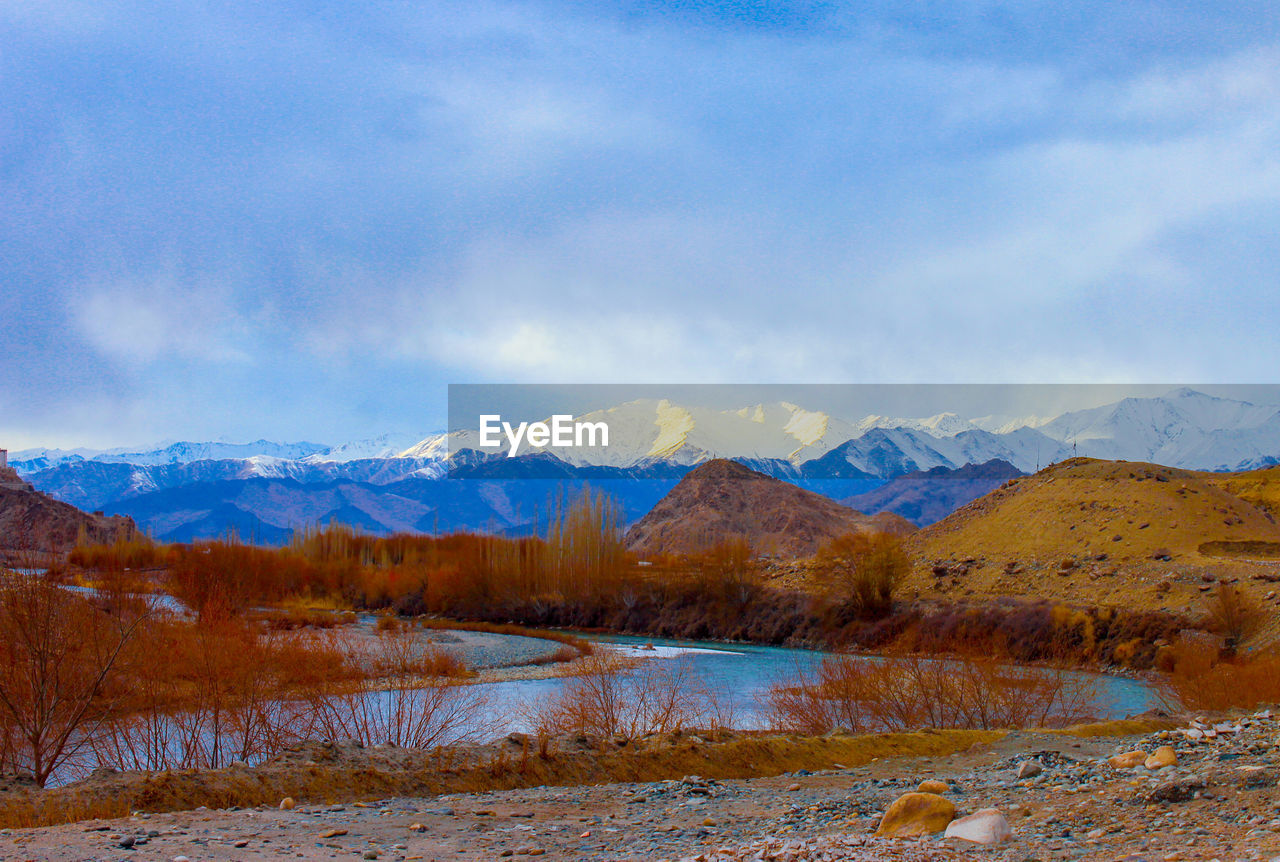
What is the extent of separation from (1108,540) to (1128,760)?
5597 centimetres

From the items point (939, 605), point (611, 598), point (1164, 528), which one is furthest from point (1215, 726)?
point (611, 598)

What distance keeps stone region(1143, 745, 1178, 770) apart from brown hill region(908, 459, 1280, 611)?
40.8 m

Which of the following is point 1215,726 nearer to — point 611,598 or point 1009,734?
point 1009,734

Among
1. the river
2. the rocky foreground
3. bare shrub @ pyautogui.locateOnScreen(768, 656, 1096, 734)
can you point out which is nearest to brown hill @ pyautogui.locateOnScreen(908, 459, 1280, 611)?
the river

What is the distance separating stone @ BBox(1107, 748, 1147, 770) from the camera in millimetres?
11835

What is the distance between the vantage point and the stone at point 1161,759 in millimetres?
11328

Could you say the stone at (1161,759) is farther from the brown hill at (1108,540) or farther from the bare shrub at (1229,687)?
the brown hill at (1108,540)

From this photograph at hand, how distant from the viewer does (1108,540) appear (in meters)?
61.8

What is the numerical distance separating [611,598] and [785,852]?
66.0 m

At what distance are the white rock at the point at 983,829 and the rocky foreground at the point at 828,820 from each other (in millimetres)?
17

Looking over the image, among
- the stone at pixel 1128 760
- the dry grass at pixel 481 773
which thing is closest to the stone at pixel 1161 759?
the stone at pixel 1128 760

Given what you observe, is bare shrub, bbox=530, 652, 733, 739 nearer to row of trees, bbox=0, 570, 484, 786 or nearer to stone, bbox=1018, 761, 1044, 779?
row of trees, bbox=0, 570, 484, 786

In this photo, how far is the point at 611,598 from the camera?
72938mm

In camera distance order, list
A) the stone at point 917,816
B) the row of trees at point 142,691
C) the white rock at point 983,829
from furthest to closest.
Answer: the row of trees at point 142,691
the stone at point 917,816
the white rock at point 983,829
